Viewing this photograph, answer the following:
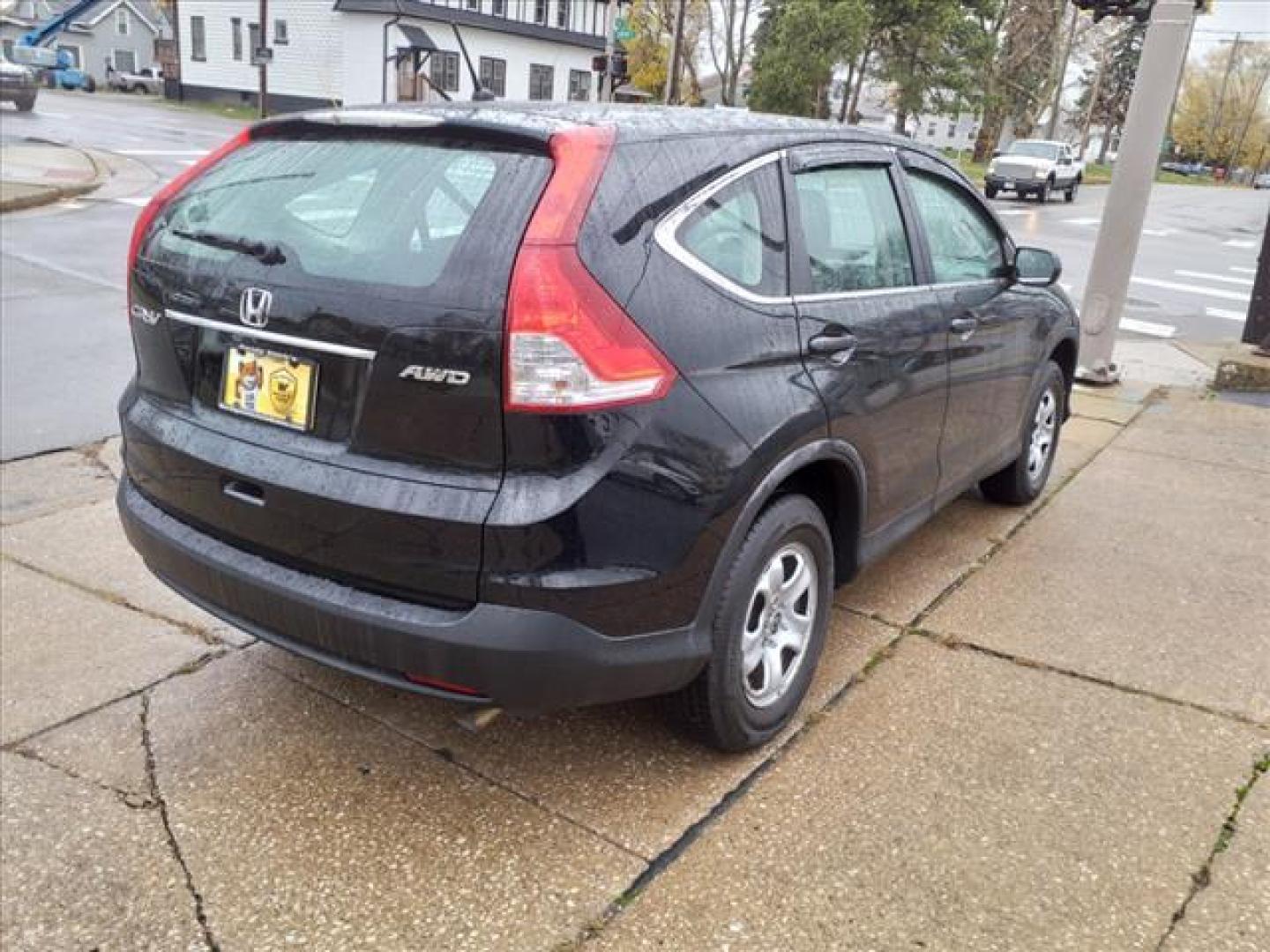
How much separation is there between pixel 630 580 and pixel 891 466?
1.35 meters

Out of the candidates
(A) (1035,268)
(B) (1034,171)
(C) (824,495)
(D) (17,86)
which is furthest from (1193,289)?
(D) (17,86)

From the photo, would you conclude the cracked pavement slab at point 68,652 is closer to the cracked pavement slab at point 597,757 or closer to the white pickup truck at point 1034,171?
the cracked pavement slab at point 597,757

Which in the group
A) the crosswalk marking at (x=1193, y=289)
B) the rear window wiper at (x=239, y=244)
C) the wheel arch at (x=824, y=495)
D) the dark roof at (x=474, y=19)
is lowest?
the crosswalk marking at (x=1193, y=289)

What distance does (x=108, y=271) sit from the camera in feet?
34.9

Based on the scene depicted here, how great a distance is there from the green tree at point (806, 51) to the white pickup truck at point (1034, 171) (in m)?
6.28

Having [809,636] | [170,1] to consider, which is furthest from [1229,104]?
[809,636]

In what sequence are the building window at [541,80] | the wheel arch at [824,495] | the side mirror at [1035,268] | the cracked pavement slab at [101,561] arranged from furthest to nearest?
the building window at [541,80]
the side mirror at [1035,268]
the cracked pavement slab at [101,561]
the wheel arch at [824,495]

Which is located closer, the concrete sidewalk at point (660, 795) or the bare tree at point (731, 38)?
the concrete sidewalk at point (660, 795)

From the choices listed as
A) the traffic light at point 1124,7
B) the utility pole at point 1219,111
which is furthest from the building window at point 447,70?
the utility pole at point 1219,111

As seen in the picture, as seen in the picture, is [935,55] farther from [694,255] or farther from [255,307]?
[255,307]

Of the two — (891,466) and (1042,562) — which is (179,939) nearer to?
(891,466)

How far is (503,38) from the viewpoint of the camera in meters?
43.4

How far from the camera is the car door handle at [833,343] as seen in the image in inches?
118

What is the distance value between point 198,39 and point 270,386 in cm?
5240
